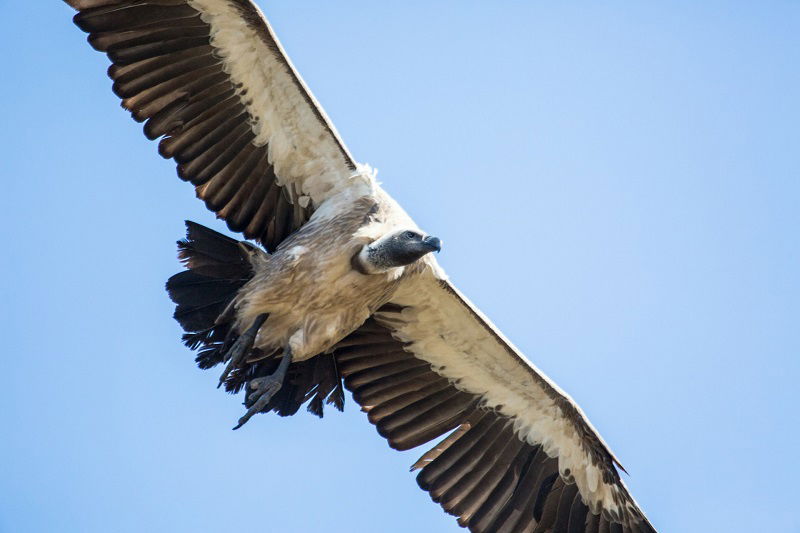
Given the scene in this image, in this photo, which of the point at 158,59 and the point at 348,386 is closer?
the point at 158,59

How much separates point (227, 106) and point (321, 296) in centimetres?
176

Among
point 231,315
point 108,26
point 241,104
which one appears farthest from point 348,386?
point 108,26

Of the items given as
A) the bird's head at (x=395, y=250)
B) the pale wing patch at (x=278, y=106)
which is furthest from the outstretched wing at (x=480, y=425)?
the pale wing patch at (x=278, y=106)

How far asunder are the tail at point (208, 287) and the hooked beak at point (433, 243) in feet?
5.12

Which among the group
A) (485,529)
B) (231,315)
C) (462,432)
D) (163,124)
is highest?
(163,124)

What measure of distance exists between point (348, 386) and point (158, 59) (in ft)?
10.8

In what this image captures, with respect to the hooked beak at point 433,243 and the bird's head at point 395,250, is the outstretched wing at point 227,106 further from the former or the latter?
the hooked beak at point 433,243

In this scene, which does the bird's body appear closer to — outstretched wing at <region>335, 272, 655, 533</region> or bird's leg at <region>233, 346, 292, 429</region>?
bird's leg at <region>233, 346, 292, 429</region>

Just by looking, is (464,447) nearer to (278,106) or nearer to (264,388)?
(264,388)

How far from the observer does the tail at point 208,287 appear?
1038cm

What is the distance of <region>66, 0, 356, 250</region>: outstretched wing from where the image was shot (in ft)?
33.5

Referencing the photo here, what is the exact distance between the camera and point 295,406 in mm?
10836

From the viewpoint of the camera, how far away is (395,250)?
10.1 meters

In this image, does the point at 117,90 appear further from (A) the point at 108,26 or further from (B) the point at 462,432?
(B) the point at 462,432
